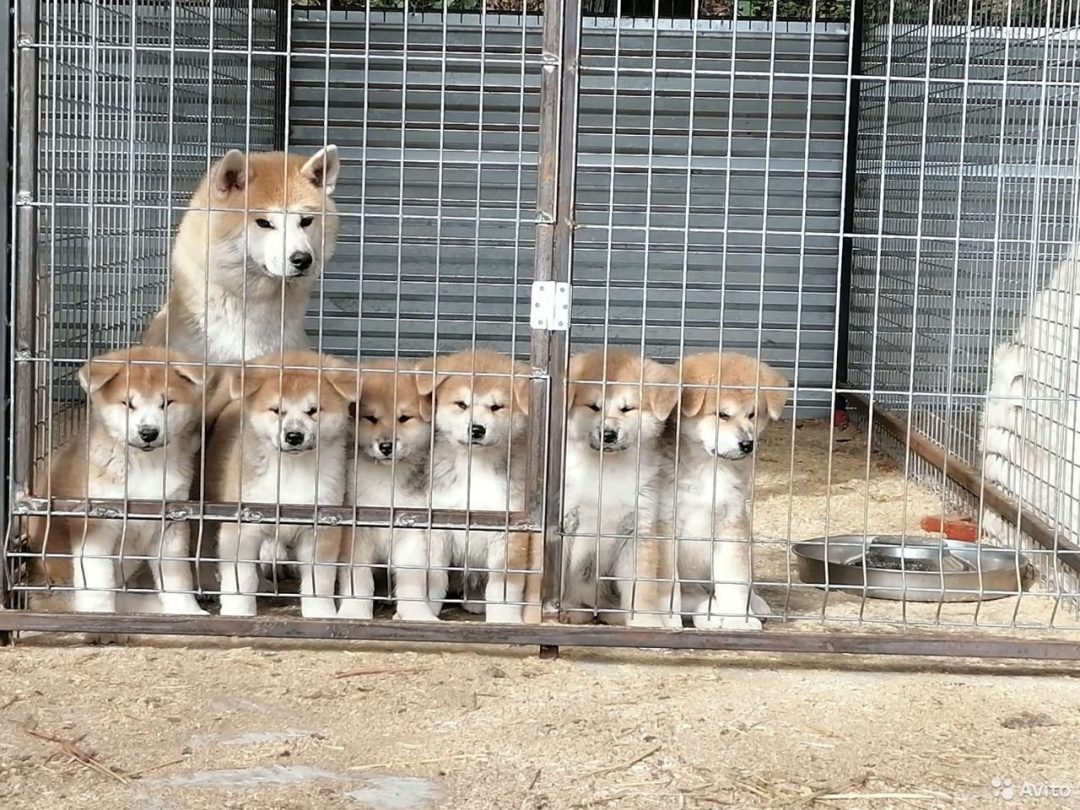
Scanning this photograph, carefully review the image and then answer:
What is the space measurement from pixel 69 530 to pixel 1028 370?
3.87 metres

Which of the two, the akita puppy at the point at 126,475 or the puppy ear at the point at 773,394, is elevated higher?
the puppy ear at the point at 773,394

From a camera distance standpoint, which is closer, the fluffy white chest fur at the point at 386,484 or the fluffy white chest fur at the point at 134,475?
the fluffy white chest fur at the point at 134,475

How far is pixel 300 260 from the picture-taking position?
578 cm

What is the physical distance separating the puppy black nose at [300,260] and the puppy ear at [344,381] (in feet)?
2.64

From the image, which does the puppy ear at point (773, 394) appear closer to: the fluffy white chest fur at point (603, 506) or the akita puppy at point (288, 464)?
the fluffy white chest fur at point (603, 506)

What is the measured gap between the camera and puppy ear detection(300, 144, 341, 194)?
584cm

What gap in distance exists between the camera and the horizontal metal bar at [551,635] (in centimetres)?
473

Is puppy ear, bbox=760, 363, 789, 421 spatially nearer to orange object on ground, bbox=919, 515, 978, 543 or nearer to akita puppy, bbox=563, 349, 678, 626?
akita puppy, bbox=563, 349, 678, 626

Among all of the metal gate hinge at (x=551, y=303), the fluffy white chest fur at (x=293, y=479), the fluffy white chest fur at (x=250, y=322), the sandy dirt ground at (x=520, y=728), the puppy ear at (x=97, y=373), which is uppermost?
the metal gate hinge at (x=551, y=303)

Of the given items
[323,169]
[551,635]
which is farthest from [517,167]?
[551,635]

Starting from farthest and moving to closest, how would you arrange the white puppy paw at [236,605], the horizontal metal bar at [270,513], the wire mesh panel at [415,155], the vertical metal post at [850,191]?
the wire mesh panel at [415,155] → the vertical metal post at [850,191] → the white puppy paw at [236,605] → the horizontal metal bar at [270,513]

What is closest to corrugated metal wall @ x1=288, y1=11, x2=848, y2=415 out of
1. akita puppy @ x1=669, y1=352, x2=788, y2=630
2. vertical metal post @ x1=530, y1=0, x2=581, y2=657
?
akita puppy @ x1=669, y1=352, x2=788, y2=630

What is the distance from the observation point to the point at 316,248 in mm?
6016

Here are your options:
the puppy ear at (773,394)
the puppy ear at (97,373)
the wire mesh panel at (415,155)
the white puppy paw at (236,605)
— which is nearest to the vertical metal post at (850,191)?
the wire mesh panel at (415,155)
